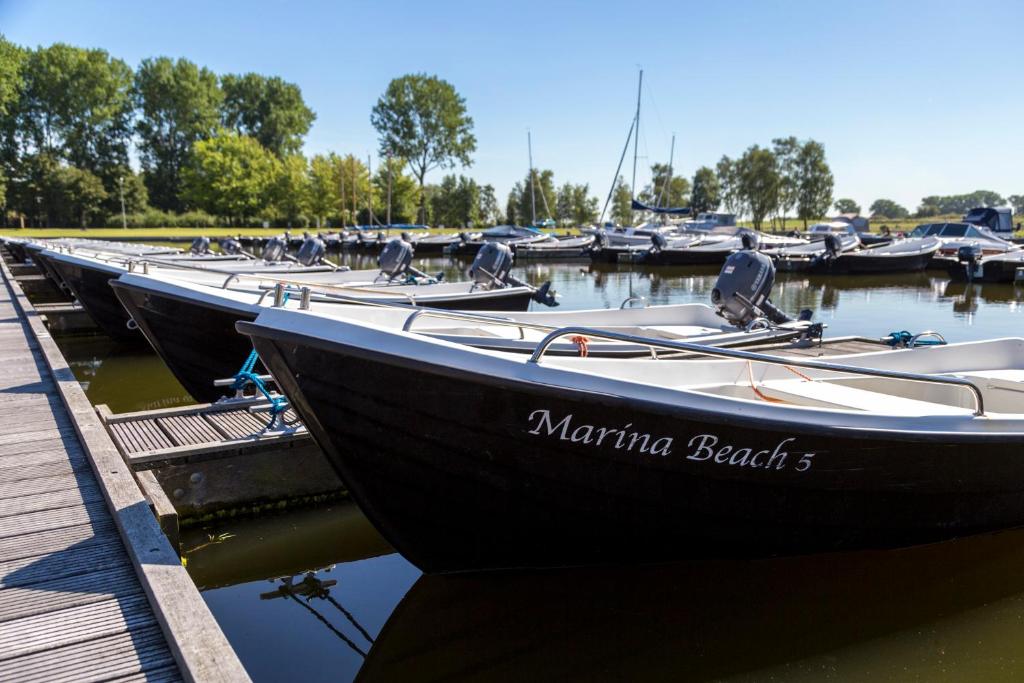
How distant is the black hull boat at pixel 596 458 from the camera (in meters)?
4.38

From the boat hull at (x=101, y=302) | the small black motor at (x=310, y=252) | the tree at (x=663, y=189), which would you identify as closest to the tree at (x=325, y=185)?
the tree at (x=663, y=189)

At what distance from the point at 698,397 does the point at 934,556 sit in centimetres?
290

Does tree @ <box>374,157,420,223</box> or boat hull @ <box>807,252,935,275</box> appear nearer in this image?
boat hull @ <box>807,252,935,275</box>

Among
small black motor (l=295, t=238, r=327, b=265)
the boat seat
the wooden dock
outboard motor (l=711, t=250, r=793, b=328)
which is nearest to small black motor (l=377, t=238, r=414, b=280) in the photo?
small black motor (l=295, t=238, r=327, b=265)

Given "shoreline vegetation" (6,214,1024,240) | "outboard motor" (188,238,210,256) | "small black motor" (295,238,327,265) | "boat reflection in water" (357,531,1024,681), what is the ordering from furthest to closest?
"shoreline vegetation" (6,214,1024,240) → "outboard motor" (188,238,210,256) → "small black motor" (295,238,327,265) → "boat reflection in water" (357,531,1024,681)

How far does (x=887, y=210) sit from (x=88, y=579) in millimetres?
145289

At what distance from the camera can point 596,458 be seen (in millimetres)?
4570

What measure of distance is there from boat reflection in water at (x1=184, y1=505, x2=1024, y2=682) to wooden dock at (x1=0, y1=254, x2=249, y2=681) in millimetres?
1161

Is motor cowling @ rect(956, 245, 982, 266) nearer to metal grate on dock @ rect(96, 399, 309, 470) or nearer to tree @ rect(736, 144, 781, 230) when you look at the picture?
metal grate on dock @ rect(96, 399, 309, 470)

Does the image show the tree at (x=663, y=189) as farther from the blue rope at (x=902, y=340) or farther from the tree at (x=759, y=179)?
the blue rope at (x=902, y=340)

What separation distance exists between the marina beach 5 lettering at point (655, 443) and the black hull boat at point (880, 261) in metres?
31.8

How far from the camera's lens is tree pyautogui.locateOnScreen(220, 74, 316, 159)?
97000 mm

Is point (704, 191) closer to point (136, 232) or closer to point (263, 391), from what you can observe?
point (136, 232)

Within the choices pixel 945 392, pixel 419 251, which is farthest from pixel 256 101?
pixel 945 392
